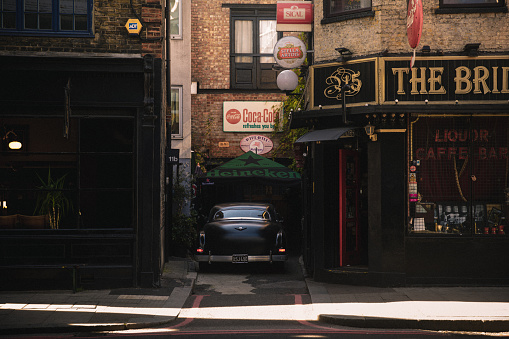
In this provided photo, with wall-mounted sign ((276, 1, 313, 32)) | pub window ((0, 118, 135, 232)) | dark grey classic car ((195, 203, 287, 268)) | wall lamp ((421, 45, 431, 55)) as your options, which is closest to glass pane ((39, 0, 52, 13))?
pub window ((0, 118, 135, 232))

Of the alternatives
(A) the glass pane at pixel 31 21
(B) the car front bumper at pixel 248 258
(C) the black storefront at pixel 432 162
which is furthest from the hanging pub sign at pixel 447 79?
(A) the glass pane at pixel 31 21

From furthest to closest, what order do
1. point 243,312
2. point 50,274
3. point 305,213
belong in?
1. point 305,213
2. point 50,274
3. point 243,312

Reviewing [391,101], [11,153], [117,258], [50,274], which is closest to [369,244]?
[391,101]

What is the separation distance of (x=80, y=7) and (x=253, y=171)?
26.1 ft

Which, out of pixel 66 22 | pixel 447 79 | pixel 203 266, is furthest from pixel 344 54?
pixel 203 266

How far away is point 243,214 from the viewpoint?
50.7 ft

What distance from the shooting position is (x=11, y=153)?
468 inches

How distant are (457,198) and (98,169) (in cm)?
712

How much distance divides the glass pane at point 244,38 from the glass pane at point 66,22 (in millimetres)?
10757

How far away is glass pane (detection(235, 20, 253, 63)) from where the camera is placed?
72.9 feet

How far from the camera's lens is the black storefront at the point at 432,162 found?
1175cm

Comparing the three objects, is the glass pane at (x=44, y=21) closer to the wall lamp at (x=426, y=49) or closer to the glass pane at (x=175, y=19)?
the wall lamp at (x=426, y=49)

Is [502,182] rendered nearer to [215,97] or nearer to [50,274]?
[50,274]

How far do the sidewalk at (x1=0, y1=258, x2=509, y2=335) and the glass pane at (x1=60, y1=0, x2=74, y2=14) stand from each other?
544 cm
